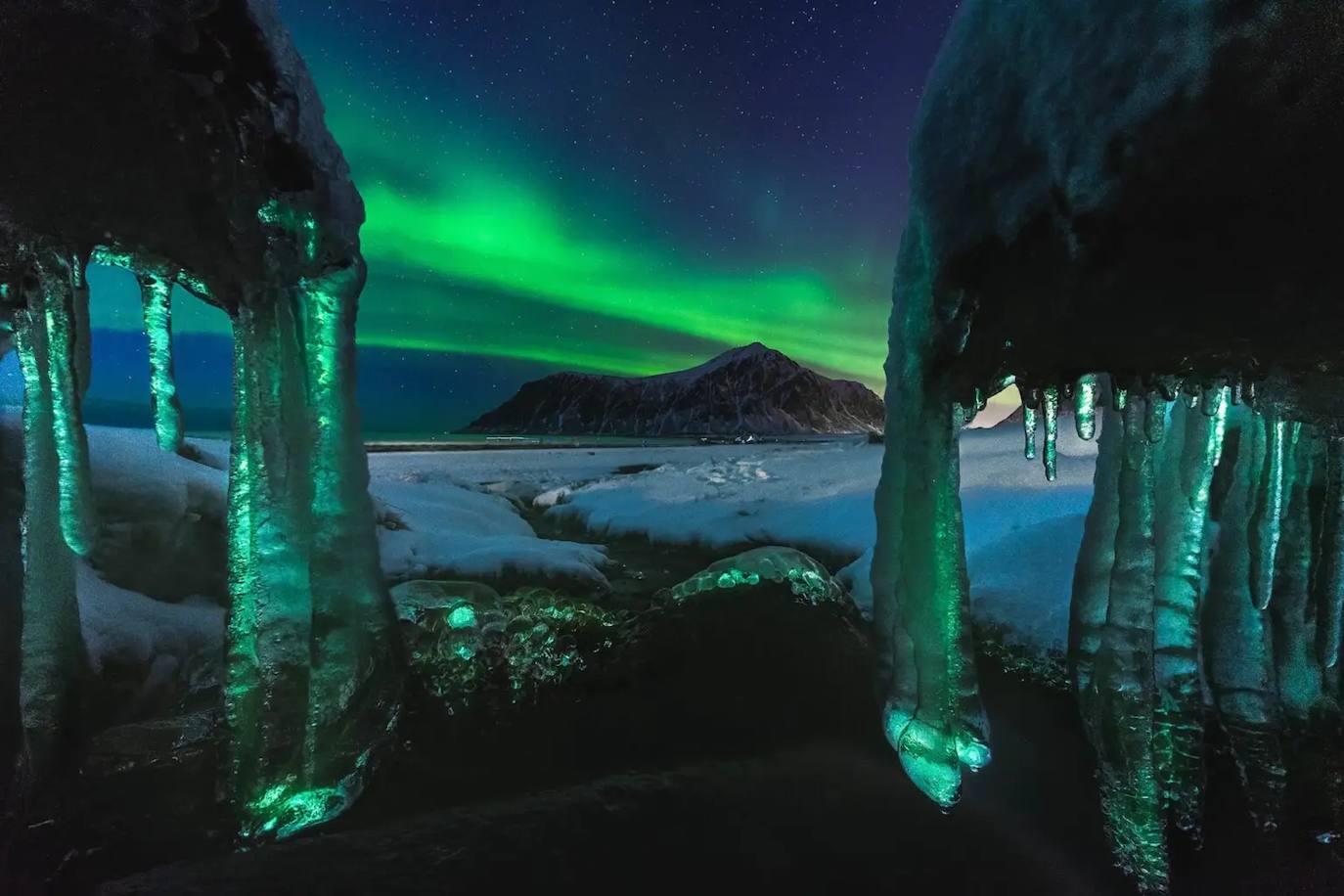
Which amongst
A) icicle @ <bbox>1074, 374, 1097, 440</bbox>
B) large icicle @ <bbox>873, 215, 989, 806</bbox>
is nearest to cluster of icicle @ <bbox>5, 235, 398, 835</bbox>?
large icicle @ <bbox>873, 215, 989, 806</bbox>

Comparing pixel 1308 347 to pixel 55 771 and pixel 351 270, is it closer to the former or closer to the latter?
pixel 351 270

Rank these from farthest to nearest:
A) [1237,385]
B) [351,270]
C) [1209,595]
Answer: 1. [1209,595]
2. [351,270]
3. [1237,385]

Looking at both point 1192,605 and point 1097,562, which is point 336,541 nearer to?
point 1097,562

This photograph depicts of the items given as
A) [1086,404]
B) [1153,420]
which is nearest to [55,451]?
[1086,404]

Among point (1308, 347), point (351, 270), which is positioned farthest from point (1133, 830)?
point (351, 270)

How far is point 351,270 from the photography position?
11.4 feet

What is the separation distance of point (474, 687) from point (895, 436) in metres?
A: 4.11

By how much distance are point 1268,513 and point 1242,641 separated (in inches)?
41.6

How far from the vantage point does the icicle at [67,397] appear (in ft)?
9.23

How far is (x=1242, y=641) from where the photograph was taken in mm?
3771

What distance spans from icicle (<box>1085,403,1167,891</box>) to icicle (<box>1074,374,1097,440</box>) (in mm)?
461

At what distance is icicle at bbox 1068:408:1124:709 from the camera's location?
404 centimetres

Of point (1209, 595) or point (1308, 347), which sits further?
point (1209, 595)

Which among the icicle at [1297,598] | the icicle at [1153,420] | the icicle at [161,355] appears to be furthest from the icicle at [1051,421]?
the icicle at [161,355]
